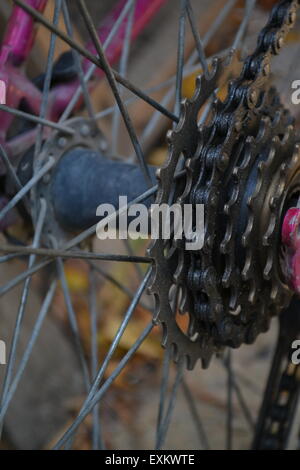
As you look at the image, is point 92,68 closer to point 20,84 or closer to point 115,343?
point 20,84

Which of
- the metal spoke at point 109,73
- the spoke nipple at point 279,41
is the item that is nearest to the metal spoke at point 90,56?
the metal spoke at point 109,73

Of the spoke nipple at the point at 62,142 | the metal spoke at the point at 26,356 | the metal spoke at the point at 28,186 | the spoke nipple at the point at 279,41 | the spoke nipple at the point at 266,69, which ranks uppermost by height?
the spoke nipple at the point at 279,41

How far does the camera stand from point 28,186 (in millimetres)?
751

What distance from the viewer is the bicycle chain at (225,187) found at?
65cm

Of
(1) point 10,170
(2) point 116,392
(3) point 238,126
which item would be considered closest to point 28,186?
(1) point 10,170

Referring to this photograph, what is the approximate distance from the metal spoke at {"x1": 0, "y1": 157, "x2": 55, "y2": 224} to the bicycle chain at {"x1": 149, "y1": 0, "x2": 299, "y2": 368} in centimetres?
18

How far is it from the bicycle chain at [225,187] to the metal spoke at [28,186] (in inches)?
6.9

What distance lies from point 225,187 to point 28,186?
217 millimetres

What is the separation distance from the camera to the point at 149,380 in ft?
4.64

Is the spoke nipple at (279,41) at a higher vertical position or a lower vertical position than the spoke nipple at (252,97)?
higher

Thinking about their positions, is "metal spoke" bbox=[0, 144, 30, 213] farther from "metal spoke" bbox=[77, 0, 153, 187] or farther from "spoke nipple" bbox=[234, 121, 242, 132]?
"spoke nipple" bbox=[234, 121, 242, 132]

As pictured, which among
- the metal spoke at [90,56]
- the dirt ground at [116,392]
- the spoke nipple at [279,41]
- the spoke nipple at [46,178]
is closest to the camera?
the metal spoke at [90,56]

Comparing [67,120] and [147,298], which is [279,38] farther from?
[147,298]

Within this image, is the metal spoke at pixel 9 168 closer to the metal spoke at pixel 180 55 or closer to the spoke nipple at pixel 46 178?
the spoke nipple at pixel 46 178
